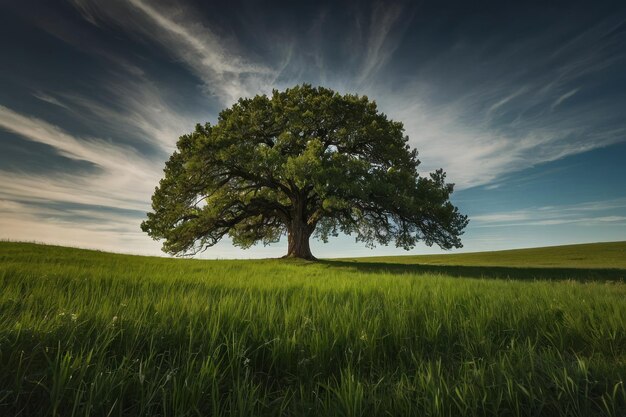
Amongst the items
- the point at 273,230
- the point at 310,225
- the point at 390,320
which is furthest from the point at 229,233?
the point at 390,320

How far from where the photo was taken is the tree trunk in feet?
88.4

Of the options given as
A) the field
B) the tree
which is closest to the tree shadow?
the tree

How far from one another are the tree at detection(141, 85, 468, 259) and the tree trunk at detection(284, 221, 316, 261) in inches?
3.3

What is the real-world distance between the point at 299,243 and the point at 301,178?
7.87m

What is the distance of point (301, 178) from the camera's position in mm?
21031

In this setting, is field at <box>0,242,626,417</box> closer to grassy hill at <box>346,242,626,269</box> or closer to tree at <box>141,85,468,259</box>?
tree at <box>141,85,468,259</box>

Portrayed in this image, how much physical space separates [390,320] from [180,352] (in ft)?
7.87

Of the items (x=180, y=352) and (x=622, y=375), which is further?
(x=180, y=352)

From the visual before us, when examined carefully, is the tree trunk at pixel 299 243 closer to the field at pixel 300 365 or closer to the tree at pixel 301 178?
the tree at pixel 301 178

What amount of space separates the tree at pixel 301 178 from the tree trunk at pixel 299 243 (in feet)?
0.28

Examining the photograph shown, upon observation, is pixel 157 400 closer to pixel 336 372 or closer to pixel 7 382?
pixel 7 382

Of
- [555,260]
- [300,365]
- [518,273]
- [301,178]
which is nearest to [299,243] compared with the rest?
[301,178]

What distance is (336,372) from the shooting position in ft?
9.64

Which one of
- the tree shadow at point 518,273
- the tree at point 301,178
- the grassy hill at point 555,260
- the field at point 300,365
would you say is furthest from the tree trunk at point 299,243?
the field at point 300,365
